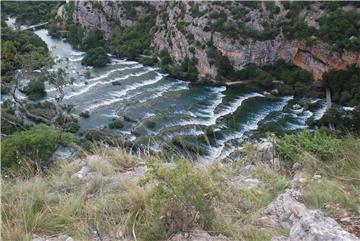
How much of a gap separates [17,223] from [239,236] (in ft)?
6.27

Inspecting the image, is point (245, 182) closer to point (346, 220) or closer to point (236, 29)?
point (346, 220)

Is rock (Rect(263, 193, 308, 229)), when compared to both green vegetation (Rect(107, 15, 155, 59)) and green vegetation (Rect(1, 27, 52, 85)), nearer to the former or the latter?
green vegetation (Rect(1, 27, 52, 85))

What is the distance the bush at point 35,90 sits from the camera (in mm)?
53750

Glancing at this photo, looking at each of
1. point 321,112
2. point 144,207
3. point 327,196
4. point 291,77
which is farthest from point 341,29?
point 144,207

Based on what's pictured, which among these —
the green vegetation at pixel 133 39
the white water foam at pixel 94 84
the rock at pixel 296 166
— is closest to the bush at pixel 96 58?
the green vegetation at pixel 133 39

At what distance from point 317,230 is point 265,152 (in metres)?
3.80

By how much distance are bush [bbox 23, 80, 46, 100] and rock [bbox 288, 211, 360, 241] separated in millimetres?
52589

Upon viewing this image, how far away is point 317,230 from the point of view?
3.38 meters

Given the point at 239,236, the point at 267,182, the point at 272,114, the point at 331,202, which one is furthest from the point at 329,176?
the point at 272,114

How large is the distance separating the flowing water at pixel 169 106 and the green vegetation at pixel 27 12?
94.1 ft

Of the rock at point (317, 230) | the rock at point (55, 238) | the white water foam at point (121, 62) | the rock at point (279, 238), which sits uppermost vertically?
the rock at point (317, 230)

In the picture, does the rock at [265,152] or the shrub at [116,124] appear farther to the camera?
the shrub at [116,124]

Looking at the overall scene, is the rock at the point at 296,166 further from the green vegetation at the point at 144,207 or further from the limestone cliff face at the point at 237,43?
the limestone cliff face at the point at 237,43

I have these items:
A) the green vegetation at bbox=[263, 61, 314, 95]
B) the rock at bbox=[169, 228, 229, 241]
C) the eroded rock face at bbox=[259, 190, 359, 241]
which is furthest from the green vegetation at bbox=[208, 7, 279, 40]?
the rock at bbox=[169, 228, 229, 241]
